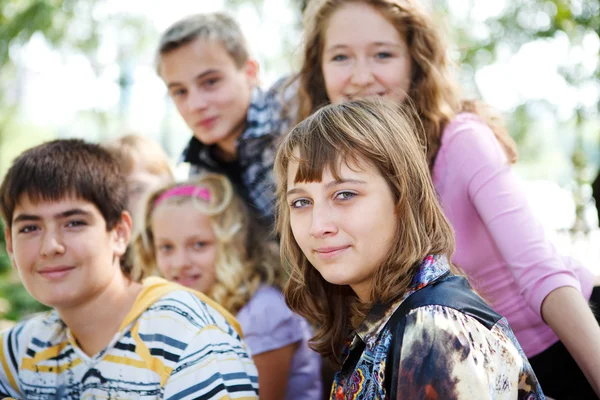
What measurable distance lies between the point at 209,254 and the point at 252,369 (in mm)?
1086

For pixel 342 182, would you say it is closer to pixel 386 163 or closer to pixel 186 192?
pixel 386 163

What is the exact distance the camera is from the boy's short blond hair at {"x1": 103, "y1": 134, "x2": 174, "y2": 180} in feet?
13.7

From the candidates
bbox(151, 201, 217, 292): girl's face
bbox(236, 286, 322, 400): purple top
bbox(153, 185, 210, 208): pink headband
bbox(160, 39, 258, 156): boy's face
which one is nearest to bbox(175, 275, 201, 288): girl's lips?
bbox(151, 201, 217, 292): girl's face

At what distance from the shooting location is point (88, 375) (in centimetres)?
227

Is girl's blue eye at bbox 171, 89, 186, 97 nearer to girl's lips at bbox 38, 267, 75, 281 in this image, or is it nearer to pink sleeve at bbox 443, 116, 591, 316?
girl's lips at bbox 38, 267, 75, 281

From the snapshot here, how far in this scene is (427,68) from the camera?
8.61 ft

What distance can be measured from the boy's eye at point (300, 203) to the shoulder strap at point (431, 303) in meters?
0.39

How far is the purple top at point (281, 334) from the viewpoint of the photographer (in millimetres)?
2996

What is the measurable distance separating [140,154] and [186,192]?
1031 mm

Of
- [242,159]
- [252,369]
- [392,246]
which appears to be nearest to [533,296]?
[392,246]

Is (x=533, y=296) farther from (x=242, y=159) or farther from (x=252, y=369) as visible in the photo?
(x=242, y=159)

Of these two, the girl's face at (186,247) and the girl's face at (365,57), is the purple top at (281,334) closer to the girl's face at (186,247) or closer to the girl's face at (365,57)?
the girl's face at (186,247)

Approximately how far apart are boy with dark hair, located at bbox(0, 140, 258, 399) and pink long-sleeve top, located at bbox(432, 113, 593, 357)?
2.96 ft

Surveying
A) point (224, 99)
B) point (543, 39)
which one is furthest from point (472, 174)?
point (543, 39)
